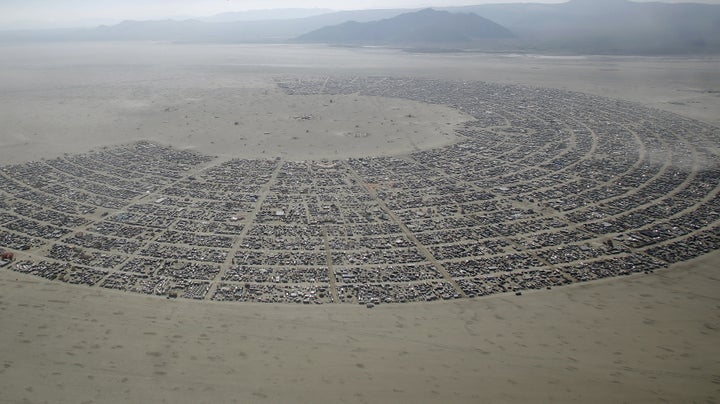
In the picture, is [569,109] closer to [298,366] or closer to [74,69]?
[298,366]

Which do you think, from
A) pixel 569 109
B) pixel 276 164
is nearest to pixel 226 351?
pixel 276 164

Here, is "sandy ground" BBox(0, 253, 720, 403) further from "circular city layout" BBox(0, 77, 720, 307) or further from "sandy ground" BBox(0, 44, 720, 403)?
"circular city layout" BBox(0, 77, 720, 307)

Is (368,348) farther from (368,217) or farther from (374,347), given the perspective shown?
(368,217)

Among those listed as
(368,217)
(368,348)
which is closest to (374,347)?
(368,348)

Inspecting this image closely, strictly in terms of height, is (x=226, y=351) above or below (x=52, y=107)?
below

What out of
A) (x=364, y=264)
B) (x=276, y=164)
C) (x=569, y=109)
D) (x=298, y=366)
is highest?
(x=569, y=109)

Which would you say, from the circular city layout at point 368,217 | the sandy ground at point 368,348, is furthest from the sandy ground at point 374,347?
the circular city layout at point 368,217

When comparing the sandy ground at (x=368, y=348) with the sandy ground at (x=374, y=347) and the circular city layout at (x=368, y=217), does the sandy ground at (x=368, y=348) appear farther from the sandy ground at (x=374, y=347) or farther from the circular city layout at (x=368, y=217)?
the circular city layout at (x=368, y=217)

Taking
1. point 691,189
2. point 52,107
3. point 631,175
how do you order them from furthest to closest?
1. point 52,107
2. point 631,175
3. point 691,189
